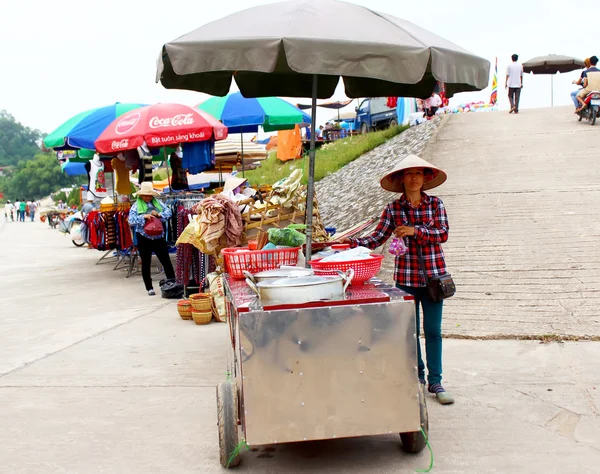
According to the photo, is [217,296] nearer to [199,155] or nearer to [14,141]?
→ [199,155]

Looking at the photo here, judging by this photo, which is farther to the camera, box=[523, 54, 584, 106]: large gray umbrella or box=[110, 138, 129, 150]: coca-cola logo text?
box=[523, 54, 584, 106]: large gray umbrella

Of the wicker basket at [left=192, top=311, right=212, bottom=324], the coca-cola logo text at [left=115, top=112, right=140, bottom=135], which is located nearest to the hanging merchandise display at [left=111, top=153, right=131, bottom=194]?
the coca-cola logo text at [left=115, top=112, right=140, bottom=135]

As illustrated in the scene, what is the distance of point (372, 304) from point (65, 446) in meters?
2.21

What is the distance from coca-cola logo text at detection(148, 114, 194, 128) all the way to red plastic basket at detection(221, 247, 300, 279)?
6501 mm

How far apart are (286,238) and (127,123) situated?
705cm

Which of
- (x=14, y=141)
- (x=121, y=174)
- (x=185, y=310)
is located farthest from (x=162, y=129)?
(x=14, y=141)

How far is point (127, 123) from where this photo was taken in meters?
11.4

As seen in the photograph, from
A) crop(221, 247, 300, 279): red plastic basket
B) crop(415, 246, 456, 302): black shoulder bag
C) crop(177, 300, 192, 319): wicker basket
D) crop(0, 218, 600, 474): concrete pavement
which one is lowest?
crop(177, 300, 192, 319): wicker basket

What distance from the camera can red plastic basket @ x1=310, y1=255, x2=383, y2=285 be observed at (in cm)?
407

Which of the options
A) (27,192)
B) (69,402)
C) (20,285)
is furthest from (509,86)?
(27,192)

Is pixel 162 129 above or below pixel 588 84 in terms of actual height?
below

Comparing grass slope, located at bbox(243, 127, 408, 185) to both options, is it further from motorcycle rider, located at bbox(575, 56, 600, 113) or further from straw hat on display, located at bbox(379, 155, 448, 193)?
straw hat on display, located at bbox(379, 155, 448, 193)

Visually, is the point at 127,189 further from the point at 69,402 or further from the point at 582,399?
the point at 582,399

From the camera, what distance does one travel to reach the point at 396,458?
12.7 ft
